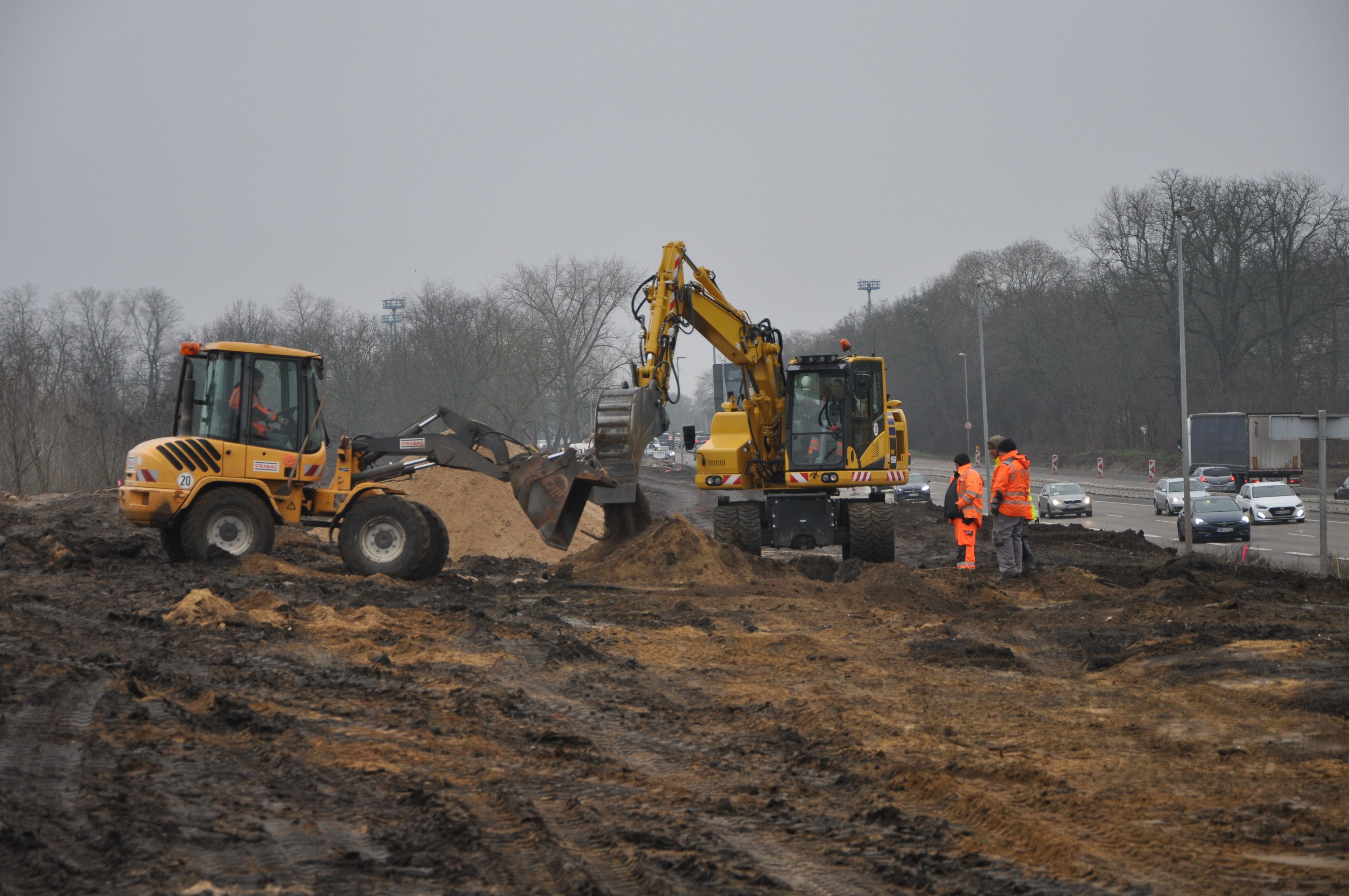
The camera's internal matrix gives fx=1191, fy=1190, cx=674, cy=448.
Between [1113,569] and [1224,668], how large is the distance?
8.57 m

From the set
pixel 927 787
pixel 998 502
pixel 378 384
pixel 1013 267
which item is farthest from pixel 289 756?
pixel 1013 267

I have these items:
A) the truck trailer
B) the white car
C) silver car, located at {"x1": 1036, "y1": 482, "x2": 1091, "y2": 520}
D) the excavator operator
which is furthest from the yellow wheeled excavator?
the truck trailer

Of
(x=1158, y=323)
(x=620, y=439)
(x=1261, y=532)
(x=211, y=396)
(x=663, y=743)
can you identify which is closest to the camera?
(x=663, y=743)

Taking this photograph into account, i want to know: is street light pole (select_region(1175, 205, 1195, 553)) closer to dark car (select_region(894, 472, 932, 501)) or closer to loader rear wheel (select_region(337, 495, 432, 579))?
dark car (select_region(894, 472, 932, 501))

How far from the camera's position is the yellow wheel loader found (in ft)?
46.9

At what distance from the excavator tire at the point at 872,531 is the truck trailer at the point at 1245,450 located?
31043 mm

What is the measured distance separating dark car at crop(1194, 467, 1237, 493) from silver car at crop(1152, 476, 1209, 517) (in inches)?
11.4

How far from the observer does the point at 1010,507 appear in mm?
14820

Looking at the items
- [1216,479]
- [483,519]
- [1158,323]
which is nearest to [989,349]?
[1158,323]

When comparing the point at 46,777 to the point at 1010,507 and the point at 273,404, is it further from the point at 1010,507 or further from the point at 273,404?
the point at 1010,507

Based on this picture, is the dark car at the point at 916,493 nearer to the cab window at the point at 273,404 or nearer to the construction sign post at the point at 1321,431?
the construction sign post at the point at 1321,431

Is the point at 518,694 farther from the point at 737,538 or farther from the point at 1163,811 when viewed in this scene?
the point at 737,538

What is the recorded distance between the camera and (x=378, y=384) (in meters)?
65.0

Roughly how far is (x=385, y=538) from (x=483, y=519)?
8.40 m
